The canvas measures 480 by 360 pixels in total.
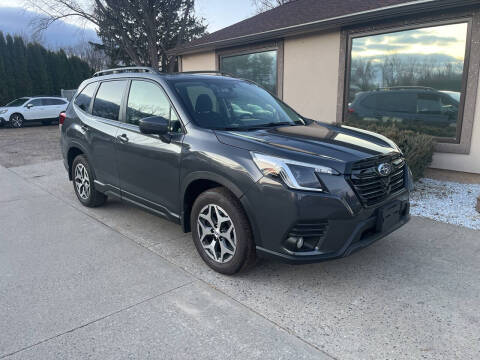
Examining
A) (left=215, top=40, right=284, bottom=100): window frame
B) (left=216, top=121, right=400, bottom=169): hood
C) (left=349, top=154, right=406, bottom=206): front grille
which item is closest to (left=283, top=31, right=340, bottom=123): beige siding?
(left=215, top=40, right=284, bottom=100): window frame

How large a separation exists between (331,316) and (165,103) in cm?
254

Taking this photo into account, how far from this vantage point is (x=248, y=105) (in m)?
4.20

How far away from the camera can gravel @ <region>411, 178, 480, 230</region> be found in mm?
5020

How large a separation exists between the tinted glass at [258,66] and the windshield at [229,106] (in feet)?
18.4

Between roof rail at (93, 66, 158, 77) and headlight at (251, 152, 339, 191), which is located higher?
roof rail at (93, 66, 158, 77)

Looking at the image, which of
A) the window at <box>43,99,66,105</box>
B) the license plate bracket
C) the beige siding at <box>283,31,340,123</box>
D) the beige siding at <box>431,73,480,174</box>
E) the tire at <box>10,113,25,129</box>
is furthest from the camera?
the window at <box>43,99,66,105</box>

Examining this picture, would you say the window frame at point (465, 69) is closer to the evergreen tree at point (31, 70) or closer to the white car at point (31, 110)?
the white car at point (31, 110)

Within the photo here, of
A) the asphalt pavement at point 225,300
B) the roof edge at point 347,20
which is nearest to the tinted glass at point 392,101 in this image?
the roof edge at point 347,20

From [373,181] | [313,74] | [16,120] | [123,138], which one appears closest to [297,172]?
[373,181]

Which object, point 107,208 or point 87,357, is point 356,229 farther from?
point 107,208

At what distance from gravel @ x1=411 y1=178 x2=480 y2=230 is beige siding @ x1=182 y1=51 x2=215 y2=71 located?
24.0 feet

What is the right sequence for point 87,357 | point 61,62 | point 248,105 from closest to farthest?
point 87,357, point 248,105, point 61,62

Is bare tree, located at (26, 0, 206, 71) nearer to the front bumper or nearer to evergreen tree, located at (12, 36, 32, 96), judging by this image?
evergreen tree, located at (12, 36, 32, 96)

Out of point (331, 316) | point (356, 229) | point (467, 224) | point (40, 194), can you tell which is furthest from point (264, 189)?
point (40, 194)
